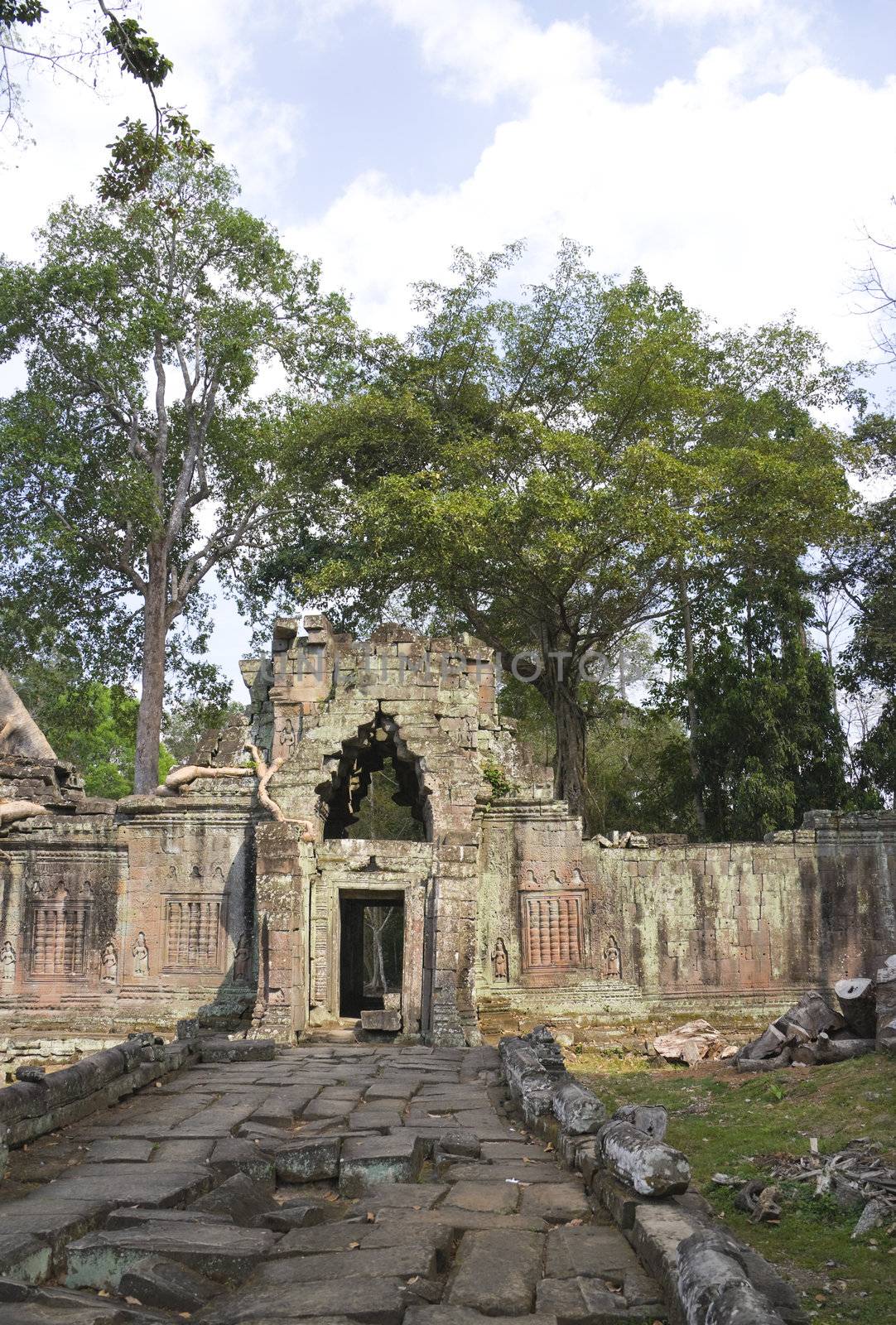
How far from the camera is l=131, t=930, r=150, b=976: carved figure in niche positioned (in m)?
15.3

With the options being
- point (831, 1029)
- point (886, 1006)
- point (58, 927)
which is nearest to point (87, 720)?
point (58, 927)

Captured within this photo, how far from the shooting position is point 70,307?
25062mm

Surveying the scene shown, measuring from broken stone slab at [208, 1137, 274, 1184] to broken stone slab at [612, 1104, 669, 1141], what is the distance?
76.6 inches

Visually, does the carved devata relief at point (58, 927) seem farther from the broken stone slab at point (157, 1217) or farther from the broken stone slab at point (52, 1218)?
the broken stone slab at point (157, 1217)

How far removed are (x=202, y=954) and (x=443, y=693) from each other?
4785mm

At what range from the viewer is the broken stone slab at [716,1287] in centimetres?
343

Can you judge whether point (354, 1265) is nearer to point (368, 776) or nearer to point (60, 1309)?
point (60, 1309)

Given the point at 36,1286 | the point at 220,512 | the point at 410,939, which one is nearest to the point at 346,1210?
the point at 36,1286

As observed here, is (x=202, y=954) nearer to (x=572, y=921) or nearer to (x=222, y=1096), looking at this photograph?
(x=572, y=921)

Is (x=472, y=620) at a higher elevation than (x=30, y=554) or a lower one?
lower

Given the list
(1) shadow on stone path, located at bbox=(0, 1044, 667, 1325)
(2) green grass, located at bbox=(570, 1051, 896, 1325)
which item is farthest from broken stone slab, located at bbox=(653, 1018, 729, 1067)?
(1) shadow on stone path, located at bbox=(0, 1044, 667, 1325)

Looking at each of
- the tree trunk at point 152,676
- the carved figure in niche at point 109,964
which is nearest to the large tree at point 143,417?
the tree trunk at point 152,676

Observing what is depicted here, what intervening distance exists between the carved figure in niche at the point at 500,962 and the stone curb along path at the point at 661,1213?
7.22m

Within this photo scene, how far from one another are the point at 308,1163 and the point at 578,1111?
1.60 meters
